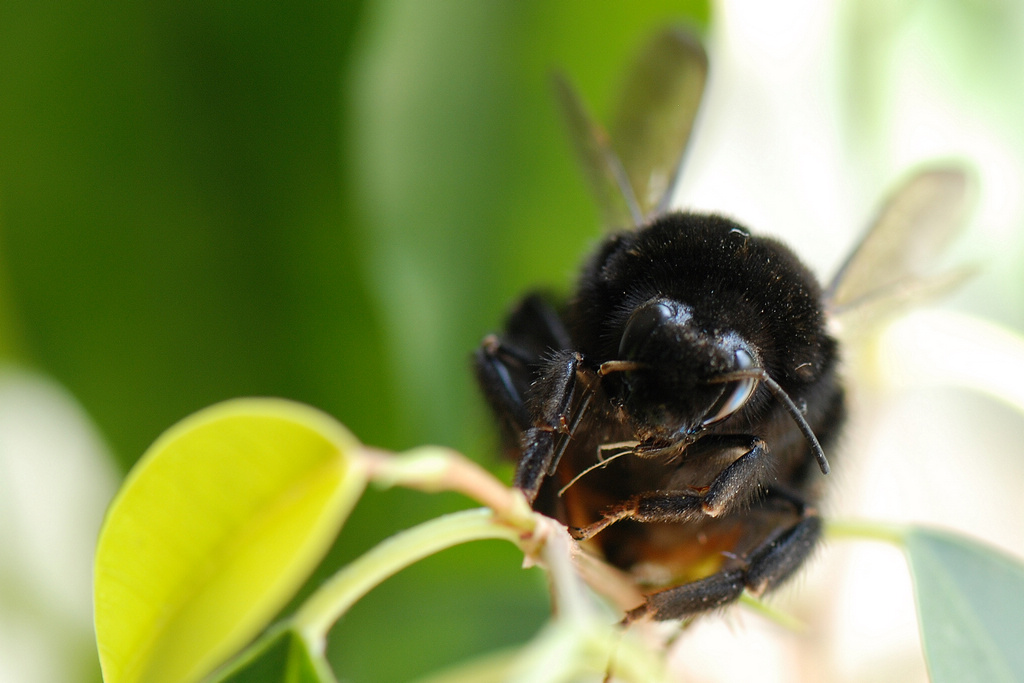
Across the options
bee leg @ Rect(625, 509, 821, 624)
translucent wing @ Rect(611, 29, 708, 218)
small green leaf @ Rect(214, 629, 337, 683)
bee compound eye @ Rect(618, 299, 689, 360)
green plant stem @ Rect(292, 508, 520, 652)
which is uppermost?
translucent wing @ Rect(611, 29, 708, 218)

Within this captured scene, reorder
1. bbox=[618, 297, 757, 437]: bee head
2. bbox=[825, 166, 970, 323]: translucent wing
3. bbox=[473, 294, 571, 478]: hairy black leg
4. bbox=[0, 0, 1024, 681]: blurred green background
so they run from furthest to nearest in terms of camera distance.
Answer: bbox=[0, 0, 1024, 681]: blurred green background
bbox=[825, 166, 970, 323]: translucent wing
bbox=[473, 294, 571, 478]: hairy black leg
bbox=[618, 297, 757, 437]: bee head

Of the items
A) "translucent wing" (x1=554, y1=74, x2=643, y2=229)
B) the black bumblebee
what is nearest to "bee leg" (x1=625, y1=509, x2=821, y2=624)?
the black bumblebee

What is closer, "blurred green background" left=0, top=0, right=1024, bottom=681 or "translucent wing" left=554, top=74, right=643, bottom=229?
"translucent wing" left=554, top=74, right=643, bottom=229

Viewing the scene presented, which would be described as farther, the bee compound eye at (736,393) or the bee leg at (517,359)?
the bee leg at (517,359)

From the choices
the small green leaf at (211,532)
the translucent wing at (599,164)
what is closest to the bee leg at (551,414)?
the small green leaf at (211,532)

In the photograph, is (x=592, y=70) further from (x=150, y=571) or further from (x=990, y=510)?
(x=990, y=510)

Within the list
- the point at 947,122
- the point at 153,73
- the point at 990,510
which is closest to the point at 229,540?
the point at 153,73

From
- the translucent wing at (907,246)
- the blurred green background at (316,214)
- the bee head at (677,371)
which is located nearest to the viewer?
the bee head at (677,371)

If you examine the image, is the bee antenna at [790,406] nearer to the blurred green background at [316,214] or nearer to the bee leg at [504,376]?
the bee leg at [504,376]

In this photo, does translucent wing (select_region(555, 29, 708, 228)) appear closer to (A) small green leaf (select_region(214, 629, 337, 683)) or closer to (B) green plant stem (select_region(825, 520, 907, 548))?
(B) green plant stem (select_region(825, 520, 907, 548))
